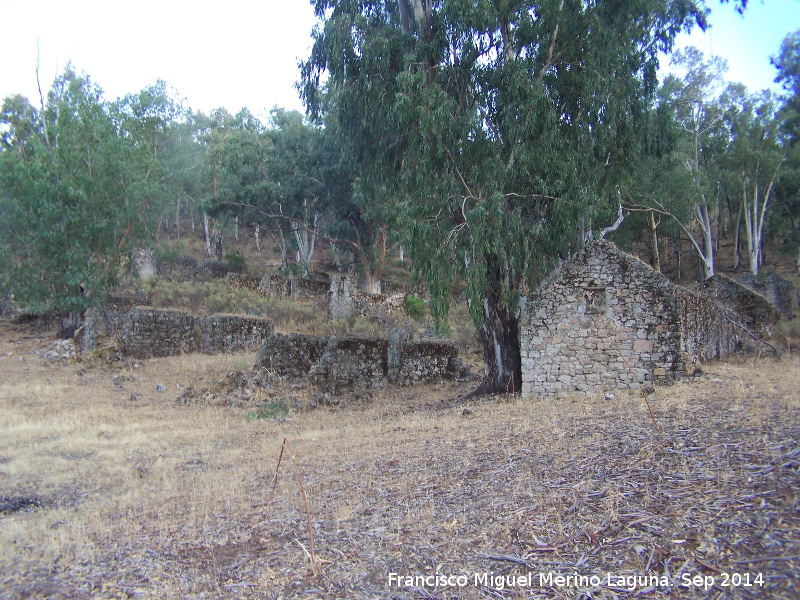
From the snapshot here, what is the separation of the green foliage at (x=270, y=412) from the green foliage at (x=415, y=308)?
11.9 m

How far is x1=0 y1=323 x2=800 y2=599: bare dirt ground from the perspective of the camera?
11.5 ft

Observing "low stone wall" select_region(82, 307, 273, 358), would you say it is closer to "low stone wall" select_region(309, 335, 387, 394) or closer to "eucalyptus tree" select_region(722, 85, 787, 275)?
"low stone wall" select_region(309, 335, 387, 394)

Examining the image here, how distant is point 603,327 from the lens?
35.2 ft

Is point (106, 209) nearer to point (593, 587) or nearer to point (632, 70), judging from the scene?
point (632, 70)

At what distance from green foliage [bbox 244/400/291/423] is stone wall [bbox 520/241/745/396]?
513 centimetres

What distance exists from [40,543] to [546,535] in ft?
14.9

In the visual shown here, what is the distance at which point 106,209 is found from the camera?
19.6m

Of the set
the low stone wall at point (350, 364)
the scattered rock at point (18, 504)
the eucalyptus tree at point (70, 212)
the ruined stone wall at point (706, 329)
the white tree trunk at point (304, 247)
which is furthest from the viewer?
the white tree trunk at point (304, 247)

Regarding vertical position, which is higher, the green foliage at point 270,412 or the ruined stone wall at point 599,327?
the ruined stone wall at point 599,327

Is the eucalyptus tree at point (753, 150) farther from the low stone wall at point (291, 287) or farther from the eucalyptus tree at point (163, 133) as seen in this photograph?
the eucalyptus tree at point (163, 133)

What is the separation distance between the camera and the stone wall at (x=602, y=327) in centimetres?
1048

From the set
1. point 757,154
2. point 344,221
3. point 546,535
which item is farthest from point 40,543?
point 757,154

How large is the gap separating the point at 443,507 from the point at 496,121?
29.7ft

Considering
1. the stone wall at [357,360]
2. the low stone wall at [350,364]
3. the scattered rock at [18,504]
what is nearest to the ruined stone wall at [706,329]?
the stone wall at [357,360]
